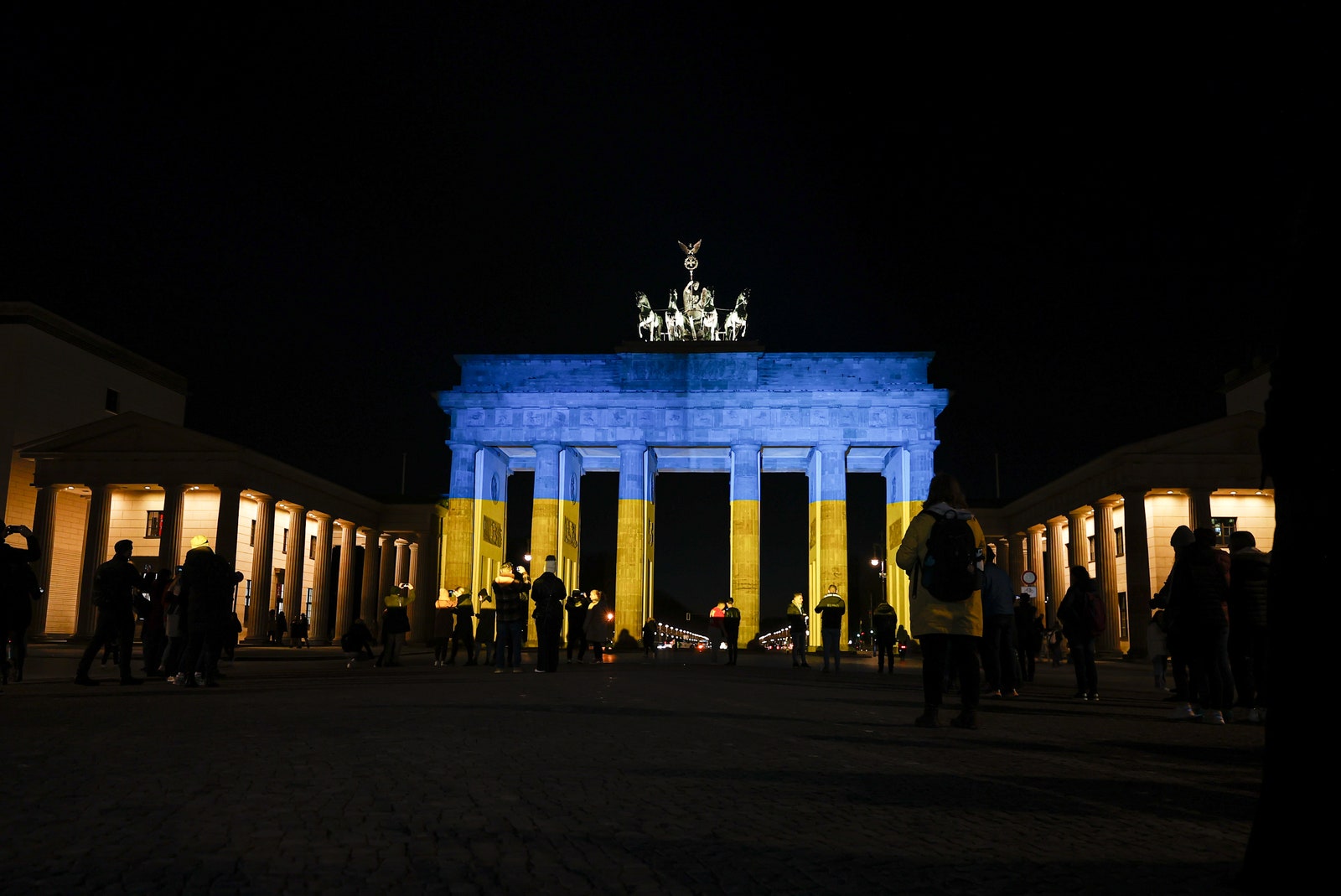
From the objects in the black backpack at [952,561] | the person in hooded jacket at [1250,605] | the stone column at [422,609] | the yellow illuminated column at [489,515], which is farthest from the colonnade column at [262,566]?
the person in hooded jacket at [1250,605]

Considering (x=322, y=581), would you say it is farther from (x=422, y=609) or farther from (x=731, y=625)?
(x=731, y=625)

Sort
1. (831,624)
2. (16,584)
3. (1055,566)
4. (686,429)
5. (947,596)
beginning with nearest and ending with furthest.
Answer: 1. (947,596)
2. (16,584)
3. (831,624)
4. (1055,566)
5. (686,429)

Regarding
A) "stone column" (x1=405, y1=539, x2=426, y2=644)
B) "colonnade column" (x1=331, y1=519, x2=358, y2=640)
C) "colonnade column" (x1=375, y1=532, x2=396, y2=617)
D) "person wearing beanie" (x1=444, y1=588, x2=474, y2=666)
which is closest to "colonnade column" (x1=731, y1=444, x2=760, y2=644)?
"stone column" (x1=405, y1=539, x2=426, y2=644)

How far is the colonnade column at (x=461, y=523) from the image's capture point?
5219 centimetres

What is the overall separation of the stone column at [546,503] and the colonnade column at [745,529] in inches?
343

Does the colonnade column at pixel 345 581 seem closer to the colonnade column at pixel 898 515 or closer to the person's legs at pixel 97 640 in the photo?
the colonnade column at pixel 898 515

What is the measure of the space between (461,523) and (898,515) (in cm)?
2125

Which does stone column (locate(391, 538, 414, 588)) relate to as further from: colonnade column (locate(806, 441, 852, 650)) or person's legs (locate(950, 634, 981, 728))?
person's legs (locate(950, 634, 981, 728))

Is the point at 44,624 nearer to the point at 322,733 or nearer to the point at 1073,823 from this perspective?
the point at 322,733

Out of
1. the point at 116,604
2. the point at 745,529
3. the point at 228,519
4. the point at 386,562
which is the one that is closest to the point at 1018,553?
the point at 745,529

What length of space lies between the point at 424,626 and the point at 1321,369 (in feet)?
181

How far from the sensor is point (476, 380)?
180ft

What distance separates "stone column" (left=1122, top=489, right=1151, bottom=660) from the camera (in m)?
38.7

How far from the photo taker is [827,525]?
170 ft
